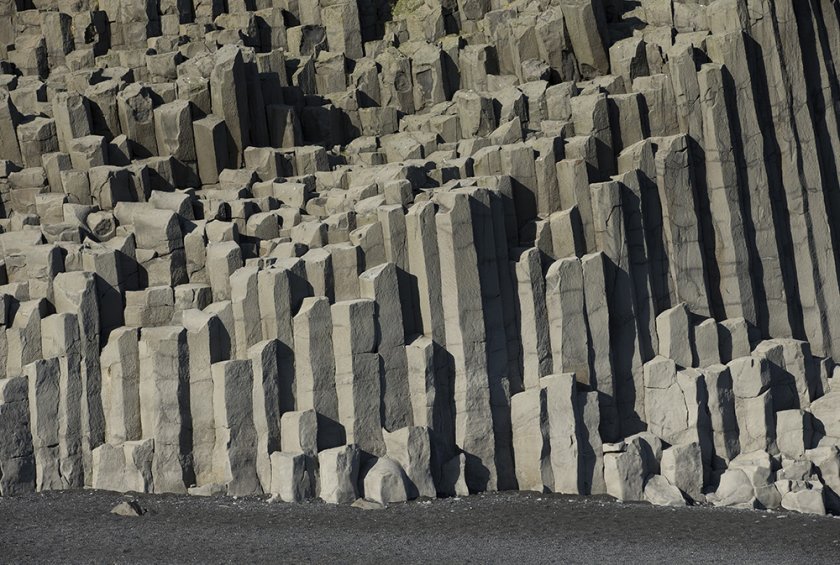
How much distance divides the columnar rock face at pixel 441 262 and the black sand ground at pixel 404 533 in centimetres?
78

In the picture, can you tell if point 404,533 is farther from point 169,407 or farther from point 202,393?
point 169,407

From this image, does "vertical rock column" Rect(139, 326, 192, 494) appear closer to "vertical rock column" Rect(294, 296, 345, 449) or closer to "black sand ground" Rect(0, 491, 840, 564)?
"black sand ground" Rect(0, 491, 840, 564)

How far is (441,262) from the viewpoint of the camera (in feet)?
72.2

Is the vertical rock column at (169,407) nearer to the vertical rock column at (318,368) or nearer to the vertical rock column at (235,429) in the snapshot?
the vertical rock column at (235,429)

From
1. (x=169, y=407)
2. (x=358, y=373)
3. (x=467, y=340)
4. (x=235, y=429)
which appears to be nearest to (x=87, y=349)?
(x=169, y=407)

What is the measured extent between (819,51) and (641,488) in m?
9.17

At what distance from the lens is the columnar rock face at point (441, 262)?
2120 cm

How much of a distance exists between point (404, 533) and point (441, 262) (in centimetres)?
448

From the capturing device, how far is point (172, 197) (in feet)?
75.9

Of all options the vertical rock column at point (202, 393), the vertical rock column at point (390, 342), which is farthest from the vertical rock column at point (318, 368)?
the vertical rock column at point (202, 393)

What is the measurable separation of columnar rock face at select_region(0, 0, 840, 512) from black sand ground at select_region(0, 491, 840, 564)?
78 cm

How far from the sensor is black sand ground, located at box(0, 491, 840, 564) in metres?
18.3

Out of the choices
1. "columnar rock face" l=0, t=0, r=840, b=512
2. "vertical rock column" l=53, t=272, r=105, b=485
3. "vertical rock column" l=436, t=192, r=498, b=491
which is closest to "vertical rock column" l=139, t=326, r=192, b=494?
"columnar rock face" l=0, t=0, r=840, b=512

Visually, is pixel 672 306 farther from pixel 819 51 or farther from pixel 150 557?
pixel 150 557
